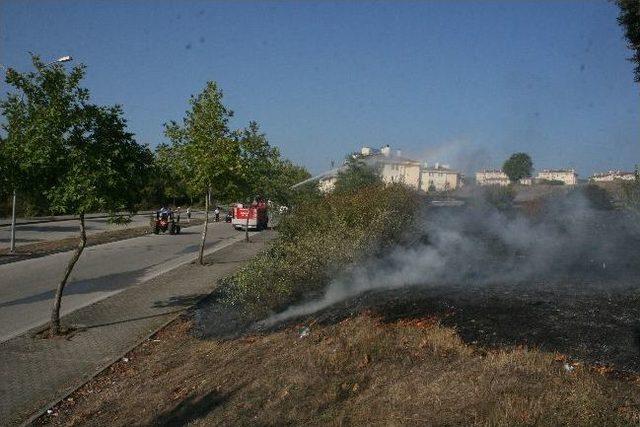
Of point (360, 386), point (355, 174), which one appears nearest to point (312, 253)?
point (360, 386)

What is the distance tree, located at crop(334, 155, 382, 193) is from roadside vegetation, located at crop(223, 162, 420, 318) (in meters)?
13.1

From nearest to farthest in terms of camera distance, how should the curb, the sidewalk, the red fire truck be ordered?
the curb, the sidewalk, the red fire truck

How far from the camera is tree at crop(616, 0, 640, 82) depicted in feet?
26.1

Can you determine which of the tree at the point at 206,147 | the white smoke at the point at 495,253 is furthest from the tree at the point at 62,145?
the tree at the point at 206,147

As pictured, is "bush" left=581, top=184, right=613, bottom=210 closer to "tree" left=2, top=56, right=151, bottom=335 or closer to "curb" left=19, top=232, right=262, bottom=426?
"curb" left=19, top=232, right=262, bottom=426

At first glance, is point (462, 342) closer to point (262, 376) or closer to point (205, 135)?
point (262, 376)

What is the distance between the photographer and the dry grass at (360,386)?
13.3 ft

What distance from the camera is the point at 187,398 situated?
5.66 metres

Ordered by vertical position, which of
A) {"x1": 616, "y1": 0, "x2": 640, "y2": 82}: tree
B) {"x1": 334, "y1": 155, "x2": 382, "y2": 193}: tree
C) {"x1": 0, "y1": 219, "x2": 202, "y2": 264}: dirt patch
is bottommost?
{"x1": 0, "y1": 219, "x2": 202, "y2": 264}: dirt patch

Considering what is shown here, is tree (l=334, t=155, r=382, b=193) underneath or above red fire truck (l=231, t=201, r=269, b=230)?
above

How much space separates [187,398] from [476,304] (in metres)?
3.93

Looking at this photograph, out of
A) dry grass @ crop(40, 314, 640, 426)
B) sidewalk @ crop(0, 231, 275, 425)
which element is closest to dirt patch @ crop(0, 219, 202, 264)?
sidewalk @ crop(0, 231, 275, 425)

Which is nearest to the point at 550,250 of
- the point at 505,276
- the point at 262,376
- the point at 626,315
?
the point at 505,276

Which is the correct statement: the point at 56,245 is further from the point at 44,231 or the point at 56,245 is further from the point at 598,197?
the point at 598,197
